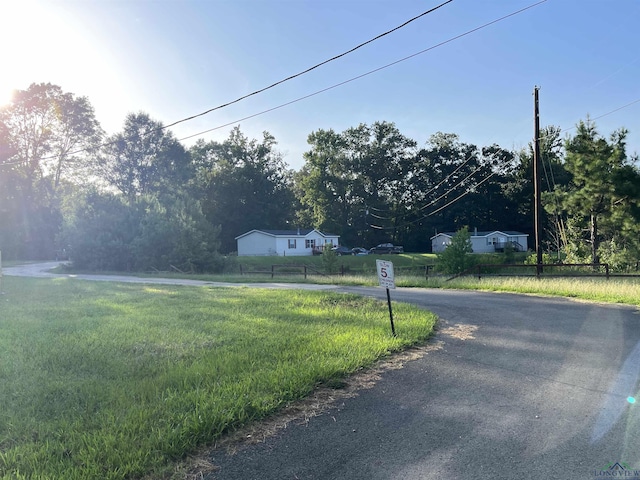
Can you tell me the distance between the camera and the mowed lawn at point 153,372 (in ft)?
11.5

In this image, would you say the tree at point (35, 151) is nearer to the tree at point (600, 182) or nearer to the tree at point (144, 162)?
the tree at point (144, 162)

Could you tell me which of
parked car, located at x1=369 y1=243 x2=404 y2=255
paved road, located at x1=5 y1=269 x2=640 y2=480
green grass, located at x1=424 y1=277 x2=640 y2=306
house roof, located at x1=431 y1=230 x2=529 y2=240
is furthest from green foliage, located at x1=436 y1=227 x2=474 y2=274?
parked car, located at x1=369 y1=243 x2=404 y2=255

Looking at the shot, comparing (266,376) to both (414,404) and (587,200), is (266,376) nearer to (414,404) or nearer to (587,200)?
(414,404)

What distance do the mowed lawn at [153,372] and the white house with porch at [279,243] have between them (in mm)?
42572

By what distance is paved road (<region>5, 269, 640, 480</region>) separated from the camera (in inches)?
→ 131

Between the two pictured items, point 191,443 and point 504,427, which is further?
point 504,427

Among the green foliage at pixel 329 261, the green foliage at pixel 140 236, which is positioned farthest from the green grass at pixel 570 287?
the green foliage at pixel 140 236

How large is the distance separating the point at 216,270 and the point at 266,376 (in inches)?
1145

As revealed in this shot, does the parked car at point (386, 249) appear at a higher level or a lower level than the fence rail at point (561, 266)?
higher

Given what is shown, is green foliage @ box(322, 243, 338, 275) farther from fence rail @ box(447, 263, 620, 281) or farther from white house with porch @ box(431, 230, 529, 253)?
white house with porch @ box(431, 230, 529, 253)

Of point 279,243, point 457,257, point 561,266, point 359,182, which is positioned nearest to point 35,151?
point 279,243

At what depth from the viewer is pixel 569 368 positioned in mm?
5836

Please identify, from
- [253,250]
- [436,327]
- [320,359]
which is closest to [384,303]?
[436,327]

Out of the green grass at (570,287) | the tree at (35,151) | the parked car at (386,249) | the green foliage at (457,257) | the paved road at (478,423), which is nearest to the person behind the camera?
the paved road at (478,423)
